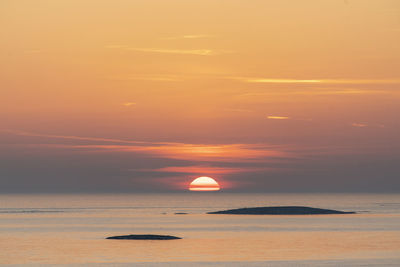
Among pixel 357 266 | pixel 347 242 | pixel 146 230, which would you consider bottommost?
pixel 357 266

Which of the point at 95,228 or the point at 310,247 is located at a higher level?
the point at 95,228

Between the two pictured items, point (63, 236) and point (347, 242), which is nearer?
→ point (347, 242)

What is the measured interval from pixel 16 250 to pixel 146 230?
40.8m

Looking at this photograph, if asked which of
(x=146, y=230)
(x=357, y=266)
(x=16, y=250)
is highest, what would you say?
(x=146, y=230)

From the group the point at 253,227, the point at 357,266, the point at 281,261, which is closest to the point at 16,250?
the point at 281,261

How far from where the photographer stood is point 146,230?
12862 cm

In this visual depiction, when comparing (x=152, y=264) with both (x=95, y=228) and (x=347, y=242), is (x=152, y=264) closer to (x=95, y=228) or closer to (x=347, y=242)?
(x=347, y=242)

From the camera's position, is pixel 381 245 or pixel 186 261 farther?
pixel 381 245

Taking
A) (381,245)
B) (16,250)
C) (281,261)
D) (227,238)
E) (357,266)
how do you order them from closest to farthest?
(357,266), (281,261), (16,250), (381,245), (227,238)

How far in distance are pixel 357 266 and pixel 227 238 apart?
130ft

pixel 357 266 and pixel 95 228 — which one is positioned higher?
pixel 95 228

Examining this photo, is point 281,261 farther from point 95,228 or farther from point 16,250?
point 95,228

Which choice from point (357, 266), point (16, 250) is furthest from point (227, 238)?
point (357, 266)

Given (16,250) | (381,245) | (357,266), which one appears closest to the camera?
(357,266)
